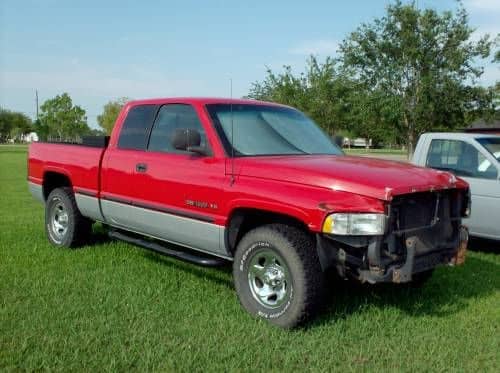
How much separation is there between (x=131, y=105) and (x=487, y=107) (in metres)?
19.6

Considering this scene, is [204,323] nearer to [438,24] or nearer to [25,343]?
[25,343]

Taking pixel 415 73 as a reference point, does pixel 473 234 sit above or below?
below

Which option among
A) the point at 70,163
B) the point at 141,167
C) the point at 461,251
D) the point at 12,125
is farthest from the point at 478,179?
the point at 12,125

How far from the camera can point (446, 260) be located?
4.51 meters

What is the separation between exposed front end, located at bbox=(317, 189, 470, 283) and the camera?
3912 millimetres

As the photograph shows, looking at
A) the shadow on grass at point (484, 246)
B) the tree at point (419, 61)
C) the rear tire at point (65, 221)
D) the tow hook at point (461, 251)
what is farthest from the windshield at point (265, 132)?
the tree at point (419, 61)

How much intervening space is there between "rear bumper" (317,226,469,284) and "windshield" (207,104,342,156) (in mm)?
1226

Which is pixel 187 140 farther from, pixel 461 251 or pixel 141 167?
pixel 461 251

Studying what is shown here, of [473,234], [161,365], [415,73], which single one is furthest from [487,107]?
[161,365]

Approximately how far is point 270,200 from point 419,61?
18.7 metres

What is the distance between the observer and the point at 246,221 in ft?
15.6

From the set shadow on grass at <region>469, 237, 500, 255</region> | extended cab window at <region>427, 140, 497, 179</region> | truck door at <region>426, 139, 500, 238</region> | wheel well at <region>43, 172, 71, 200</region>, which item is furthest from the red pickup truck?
shadow on grass at <region>469, 237, 500, 255</region>

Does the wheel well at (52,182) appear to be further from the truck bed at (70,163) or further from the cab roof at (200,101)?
the cab roof at (200,101)

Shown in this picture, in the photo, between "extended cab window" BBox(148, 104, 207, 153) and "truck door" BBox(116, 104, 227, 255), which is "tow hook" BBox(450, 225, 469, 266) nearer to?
"truck door" BBox(116, 104, 227, 255)
